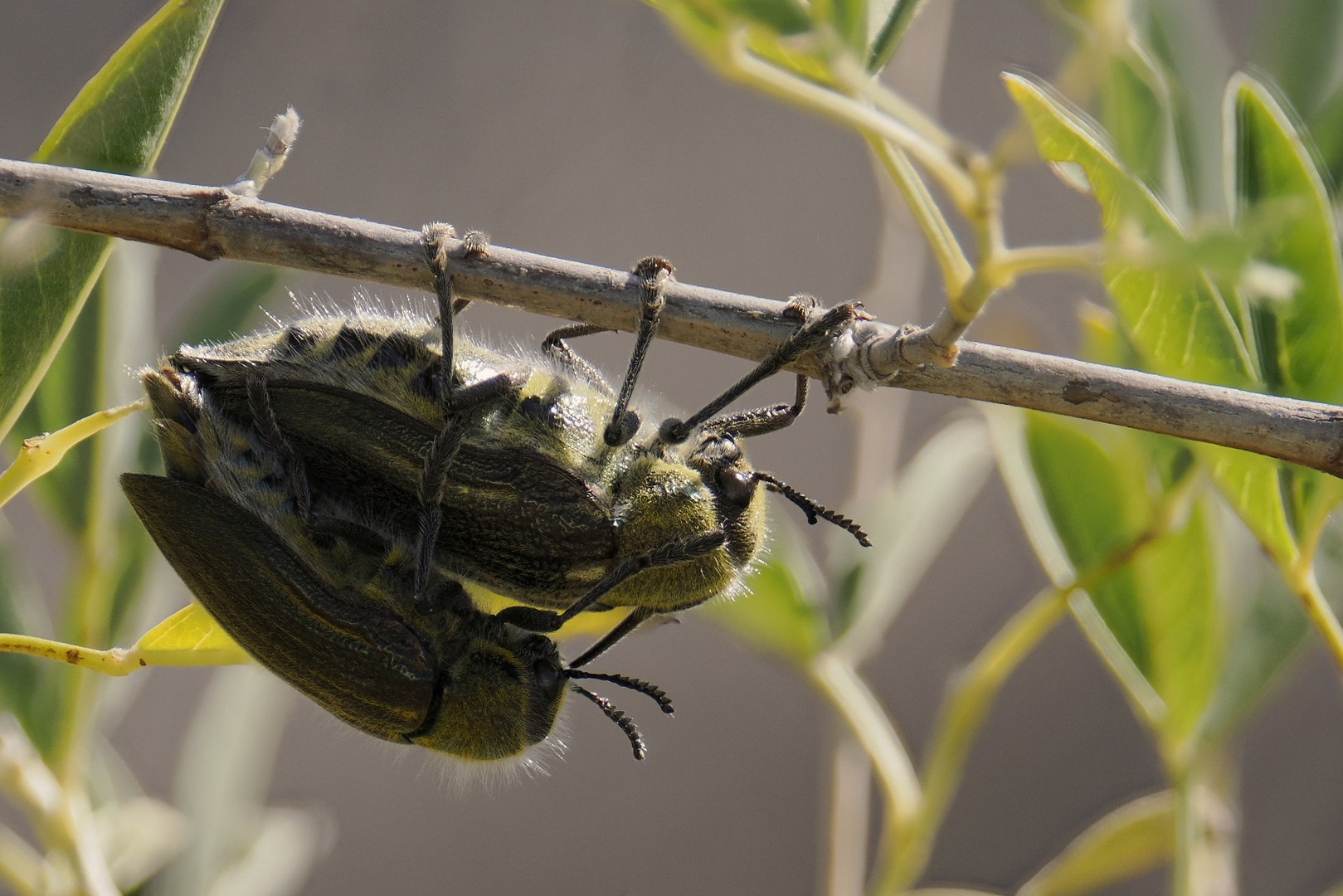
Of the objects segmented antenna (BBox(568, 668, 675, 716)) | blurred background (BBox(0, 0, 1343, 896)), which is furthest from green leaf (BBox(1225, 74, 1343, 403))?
blurred background (BBox(0, 0, 1343, 896))

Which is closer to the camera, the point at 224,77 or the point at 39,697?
the point at 39,697

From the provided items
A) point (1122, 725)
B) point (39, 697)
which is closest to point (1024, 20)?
point (1122, 725)

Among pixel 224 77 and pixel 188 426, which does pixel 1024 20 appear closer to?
pixel 224 77

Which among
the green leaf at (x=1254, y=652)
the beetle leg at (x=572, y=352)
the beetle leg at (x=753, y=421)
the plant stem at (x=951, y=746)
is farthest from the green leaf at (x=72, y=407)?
the green leaf at (x=1254, y=652)

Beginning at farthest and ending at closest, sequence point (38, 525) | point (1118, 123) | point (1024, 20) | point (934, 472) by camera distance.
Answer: point (1024, 20)
point (38, 525)
point (934, 472)
point (1118, 123)

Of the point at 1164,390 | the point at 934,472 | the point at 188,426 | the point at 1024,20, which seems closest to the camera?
the point at 1164,390

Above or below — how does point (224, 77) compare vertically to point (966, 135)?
below
